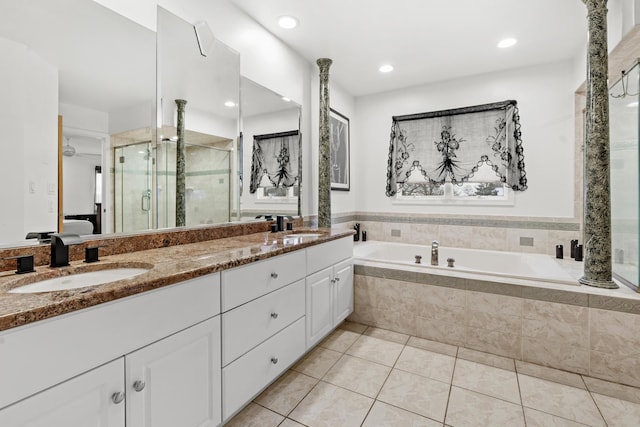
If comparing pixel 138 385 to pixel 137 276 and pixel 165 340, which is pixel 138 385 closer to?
pixel 165 340

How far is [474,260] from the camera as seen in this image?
11.3 feet

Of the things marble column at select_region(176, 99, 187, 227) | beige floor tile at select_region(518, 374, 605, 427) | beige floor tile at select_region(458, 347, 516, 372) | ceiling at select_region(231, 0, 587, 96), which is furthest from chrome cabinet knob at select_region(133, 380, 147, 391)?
ceiling at select_region(231, 0, 587, 96)

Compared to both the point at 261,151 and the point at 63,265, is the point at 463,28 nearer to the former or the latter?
the point at 261,151

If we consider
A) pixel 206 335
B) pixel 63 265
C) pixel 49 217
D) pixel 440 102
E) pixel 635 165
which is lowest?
pixel 206 335

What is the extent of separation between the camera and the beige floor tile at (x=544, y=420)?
160 cm

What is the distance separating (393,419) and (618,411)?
4.00 ft

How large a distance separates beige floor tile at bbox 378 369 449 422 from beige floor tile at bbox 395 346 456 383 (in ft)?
0.21

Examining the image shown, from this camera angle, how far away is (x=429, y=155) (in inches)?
146

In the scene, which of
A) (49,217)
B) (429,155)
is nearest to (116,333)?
(49,217)

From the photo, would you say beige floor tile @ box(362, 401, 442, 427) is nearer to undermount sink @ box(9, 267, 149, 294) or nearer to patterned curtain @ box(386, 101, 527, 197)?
undermount sink @ box(9, 267, 149, 294)

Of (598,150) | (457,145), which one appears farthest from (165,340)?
(457,145)

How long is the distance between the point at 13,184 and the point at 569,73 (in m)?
4.28

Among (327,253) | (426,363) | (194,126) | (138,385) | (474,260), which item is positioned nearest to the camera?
Result: (138,385)

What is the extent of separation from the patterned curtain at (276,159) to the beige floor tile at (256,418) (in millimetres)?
1494
